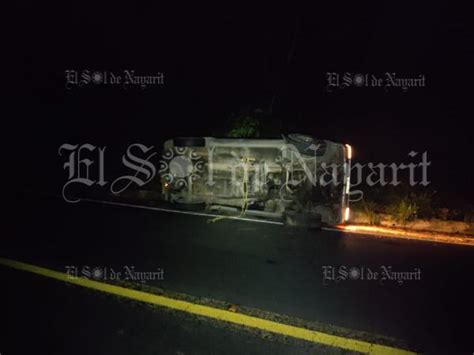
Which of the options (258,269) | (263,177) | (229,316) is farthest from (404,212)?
(229,316)

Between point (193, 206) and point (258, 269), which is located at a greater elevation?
point (193, 206)

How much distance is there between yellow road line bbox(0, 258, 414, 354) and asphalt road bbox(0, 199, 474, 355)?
0.20 metres

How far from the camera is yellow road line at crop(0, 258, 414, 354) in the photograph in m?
3.80

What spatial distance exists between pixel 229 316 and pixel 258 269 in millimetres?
1526

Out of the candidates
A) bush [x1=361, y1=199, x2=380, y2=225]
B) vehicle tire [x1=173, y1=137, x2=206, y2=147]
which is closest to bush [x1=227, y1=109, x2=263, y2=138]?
vehicle tire [x1=173, y1=137, x2=206, y2=147]

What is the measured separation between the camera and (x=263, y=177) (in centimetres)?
907

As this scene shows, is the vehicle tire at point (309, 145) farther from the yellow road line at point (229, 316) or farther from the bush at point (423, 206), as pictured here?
the yellow road line at point (229, 316)

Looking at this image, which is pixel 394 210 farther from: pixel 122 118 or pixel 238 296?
pixel 122 118

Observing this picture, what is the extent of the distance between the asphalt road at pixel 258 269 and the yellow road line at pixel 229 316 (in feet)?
0.65

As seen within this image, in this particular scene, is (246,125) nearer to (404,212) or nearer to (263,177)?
(263,177)

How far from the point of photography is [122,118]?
19312 millimetres

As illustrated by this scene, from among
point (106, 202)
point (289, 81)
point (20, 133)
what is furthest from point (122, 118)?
point (106, 202)

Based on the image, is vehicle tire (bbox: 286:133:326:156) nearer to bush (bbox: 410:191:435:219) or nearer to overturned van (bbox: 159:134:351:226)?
overturned van (bbox: 159:134:351:226)

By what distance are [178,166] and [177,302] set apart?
220 inches
